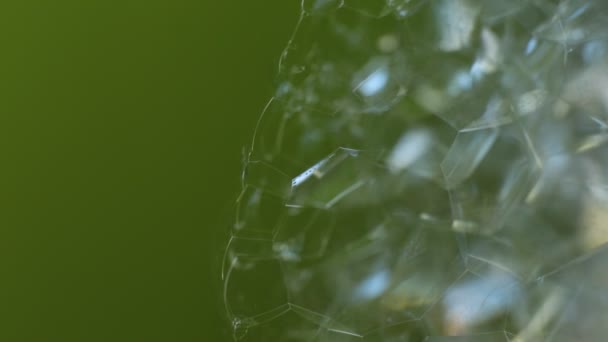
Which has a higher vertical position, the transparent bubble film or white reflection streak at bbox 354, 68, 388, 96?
white reflection streak at bbox 354, 68, 388, 96

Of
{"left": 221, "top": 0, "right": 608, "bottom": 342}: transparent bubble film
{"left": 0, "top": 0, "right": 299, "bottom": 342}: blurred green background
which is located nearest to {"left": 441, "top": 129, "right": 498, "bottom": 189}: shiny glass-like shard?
{"left": 221, "top": 0, "right": 608, "bottom": 342}: transparent bubble film

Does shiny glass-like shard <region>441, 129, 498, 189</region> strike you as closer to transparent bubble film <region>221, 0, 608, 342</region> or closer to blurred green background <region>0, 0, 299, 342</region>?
transparent bubble film <region>221, 0, 608, 342</region>

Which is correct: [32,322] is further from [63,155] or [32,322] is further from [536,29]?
[536,29]

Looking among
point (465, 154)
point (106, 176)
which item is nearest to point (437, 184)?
point (465, 154)

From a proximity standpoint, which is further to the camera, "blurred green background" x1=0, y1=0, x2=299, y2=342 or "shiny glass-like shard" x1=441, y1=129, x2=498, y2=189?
"blurred green background" x1=0, y1=0, x2=299, y2=342

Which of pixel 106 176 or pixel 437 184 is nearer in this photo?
pixel 437 184

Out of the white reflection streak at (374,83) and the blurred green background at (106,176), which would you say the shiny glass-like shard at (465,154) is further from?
the blurred green background at (106,176)

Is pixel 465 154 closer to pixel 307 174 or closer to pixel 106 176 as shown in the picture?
pixel 307 174
